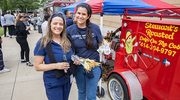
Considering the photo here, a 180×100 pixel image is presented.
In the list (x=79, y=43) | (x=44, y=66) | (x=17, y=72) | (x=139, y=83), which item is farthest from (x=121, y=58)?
(x=17, y=72)

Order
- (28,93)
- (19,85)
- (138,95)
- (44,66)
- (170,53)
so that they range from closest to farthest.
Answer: (44,66) → (170,53) → (138,95) → (28,93) → (19,85)

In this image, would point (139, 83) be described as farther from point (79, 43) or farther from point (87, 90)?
point (79, 43)

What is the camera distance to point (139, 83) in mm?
2352

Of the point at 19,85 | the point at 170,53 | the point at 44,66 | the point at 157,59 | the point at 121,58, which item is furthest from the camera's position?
the point at 19,85

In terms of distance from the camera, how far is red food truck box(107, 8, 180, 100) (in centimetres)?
179

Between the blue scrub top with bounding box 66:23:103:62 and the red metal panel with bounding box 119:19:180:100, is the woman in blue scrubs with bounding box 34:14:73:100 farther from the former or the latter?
the red metal panel with bounding box 119:19:180:100

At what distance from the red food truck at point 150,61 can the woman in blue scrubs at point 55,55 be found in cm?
121

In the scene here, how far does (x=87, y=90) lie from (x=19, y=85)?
2.44m

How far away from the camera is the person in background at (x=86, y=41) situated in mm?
1816

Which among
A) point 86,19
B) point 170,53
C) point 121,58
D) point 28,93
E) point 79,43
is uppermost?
point 86,19

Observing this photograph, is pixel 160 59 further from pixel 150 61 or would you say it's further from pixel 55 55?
pixel 55 55

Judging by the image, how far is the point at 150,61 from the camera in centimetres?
215

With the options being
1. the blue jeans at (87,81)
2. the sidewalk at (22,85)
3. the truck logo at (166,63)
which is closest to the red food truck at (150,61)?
the truck logo at (166,63)

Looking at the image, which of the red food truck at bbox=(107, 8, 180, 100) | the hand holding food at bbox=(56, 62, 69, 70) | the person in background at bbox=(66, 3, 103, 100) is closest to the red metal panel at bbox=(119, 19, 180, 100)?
the red food truck at bbox=(107, 8, 180, 100)
